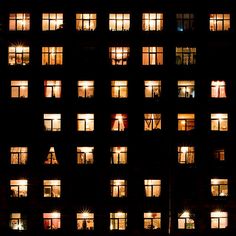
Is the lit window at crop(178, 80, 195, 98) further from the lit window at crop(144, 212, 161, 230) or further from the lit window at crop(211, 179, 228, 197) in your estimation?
the lit window at crop(144, 212, 161, 230)

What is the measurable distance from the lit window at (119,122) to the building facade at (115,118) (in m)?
0.07

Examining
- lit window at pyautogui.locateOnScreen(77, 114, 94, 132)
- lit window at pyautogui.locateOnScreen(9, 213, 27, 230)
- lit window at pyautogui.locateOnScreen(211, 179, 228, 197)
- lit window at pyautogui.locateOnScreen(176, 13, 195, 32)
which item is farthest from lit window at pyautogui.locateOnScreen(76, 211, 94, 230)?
lit window at pyautogui.locateOnScreen(176, 13, 195, 32)

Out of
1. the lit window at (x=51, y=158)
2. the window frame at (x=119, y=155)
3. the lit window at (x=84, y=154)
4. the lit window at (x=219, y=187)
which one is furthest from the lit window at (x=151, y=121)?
the lit window at (x=51, y=158)

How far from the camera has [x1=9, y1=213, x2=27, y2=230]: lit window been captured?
34.5 metres

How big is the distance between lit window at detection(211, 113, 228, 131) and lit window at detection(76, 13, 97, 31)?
9.06 m

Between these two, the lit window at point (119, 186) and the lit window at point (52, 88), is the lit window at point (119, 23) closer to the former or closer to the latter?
the lit window at point (52, 88)

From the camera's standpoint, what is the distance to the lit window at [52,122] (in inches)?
Result: 1368

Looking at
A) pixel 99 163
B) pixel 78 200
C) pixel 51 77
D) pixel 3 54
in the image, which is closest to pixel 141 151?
pixel 99 163

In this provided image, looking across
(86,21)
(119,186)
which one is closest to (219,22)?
(86,21)

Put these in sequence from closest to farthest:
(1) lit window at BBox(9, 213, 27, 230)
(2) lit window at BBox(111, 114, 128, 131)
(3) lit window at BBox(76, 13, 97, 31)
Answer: (1) lit window at BBox(9, 213, 27, 230), (3) lit window at BBox(76, 13, 97, 31), (2) lit window at BBox(111, 114, 128, 131)

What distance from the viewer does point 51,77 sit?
1364 inches

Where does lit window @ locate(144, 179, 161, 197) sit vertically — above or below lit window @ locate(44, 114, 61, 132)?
below

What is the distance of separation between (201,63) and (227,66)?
1.57 meters

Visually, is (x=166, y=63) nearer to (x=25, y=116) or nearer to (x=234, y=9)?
(x=234, y=9)
